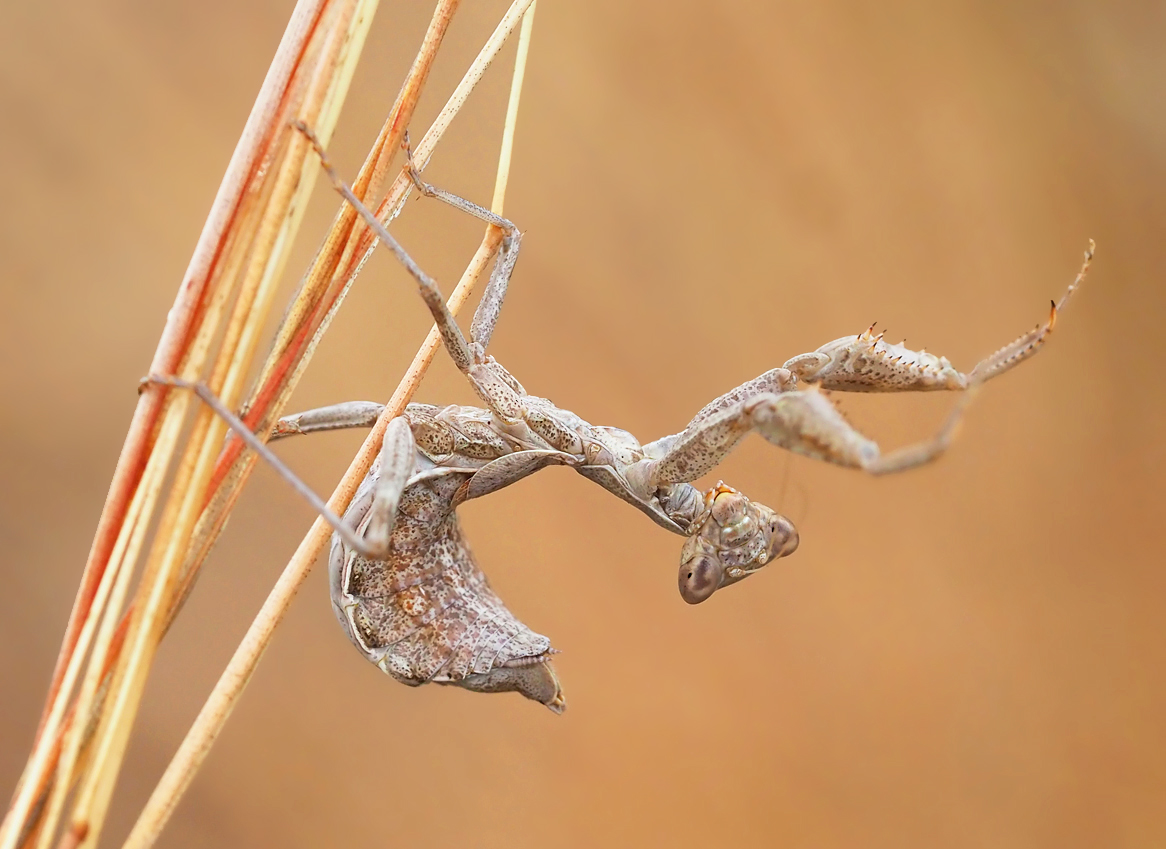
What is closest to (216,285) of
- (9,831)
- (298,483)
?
(298,483)

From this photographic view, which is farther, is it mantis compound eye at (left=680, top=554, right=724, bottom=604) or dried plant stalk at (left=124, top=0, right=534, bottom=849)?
mantis compound eye at (left=680, top=554, right=724, bottom=604)

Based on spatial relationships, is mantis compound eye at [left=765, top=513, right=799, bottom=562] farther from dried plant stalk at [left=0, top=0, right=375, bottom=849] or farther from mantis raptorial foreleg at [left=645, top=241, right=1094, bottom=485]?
dried plant stalk at [left=0, top=0, right=375, bottom=849]

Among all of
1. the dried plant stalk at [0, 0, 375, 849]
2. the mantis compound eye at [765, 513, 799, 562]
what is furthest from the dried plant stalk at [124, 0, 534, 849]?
the mantis compound eye at [765, 513, 799, 562]

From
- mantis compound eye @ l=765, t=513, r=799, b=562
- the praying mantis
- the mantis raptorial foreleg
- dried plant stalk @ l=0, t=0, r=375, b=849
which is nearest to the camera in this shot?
dried plant stalk @ l=0, t=0, r=375, b=849

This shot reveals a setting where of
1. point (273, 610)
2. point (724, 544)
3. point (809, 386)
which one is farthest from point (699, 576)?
point (273, 610)

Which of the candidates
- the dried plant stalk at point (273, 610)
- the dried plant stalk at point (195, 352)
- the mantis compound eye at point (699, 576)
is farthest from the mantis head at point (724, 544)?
the dried plant stalk at point (195, 352)

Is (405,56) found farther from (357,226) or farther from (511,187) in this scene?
(357,226)

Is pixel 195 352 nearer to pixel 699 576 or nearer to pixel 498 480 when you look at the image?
pixel 498 480

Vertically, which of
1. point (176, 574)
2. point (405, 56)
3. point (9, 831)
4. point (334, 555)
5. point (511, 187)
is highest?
→ point (405, 56)
